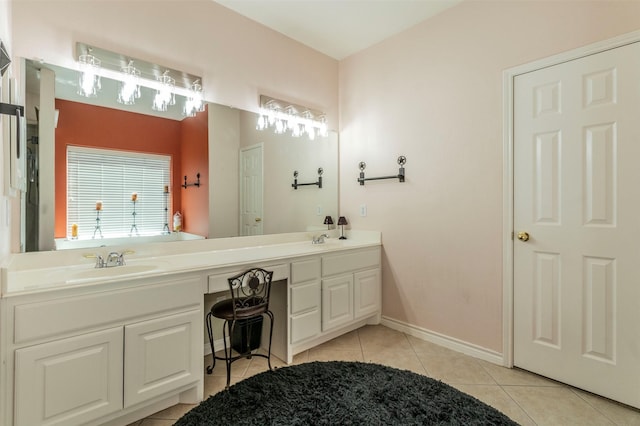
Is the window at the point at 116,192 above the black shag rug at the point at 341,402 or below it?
above

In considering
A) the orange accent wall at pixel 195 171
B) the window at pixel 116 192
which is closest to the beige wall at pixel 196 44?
the orange accent wall at pixel 195 171

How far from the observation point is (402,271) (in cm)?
291

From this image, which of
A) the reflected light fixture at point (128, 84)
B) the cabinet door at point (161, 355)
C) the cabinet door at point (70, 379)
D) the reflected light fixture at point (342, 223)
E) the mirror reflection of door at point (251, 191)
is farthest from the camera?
the reflected light fixture at point (342, 223)

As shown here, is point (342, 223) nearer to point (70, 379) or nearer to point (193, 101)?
point (193, 101)

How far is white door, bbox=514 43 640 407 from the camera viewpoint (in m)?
1.81

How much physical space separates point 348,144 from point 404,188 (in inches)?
33.8

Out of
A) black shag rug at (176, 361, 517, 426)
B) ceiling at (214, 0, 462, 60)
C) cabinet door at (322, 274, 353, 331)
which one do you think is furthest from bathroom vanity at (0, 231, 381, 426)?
ceiling at (214, 0, 462, 60)

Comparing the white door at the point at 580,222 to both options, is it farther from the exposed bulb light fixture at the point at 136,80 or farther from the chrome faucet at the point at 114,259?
the chrome faucet at the point at 114,259

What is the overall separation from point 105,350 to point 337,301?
1.64 metres

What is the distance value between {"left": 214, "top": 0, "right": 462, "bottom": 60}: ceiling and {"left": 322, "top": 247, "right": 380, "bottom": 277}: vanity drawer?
80.5 inches

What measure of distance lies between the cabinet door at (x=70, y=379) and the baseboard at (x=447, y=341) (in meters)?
2.24

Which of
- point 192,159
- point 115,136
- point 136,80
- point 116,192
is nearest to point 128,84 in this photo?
point 136,80

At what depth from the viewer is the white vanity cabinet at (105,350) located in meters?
1.34

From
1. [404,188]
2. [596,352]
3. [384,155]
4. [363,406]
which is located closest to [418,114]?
[384,155]
